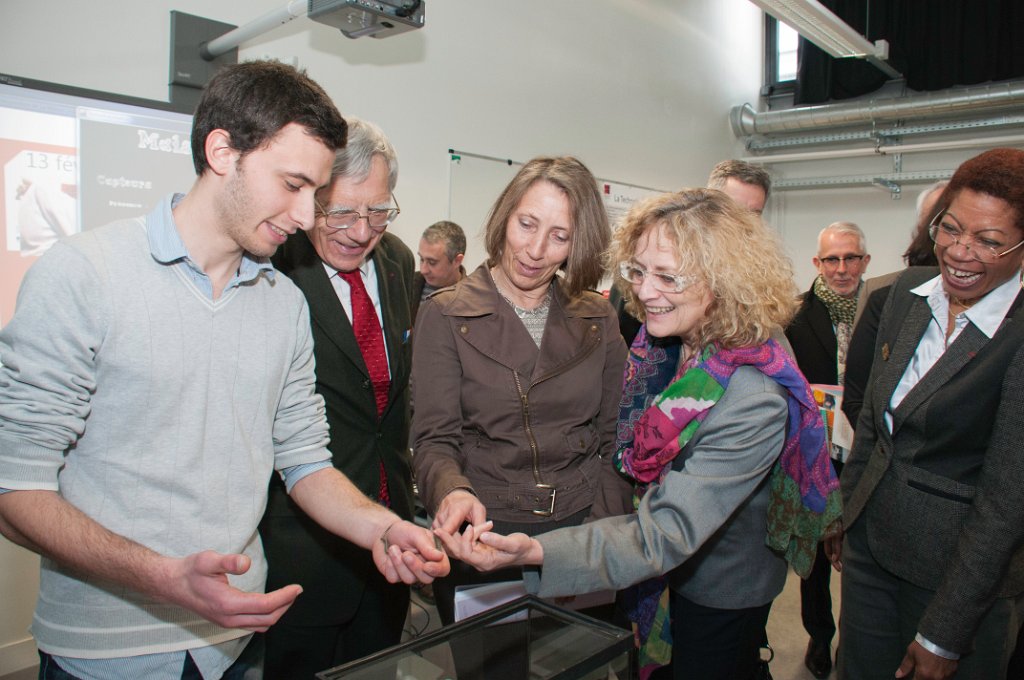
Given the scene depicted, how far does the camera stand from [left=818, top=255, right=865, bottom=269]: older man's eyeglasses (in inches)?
137

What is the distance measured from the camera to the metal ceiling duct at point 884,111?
6.33 m

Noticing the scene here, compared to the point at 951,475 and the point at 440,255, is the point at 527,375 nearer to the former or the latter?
the point at 951,475

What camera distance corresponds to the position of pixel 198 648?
1.25 meters

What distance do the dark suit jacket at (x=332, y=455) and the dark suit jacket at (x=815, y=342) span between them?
2241 mm

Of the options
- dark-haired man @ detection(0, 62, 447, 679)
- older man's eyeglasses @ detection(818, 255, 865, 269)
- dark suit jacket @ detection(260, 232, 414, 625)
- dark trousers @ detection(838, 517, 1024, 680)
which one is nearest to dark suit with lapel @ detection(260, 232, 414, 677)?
dark suit jacket @ detection(260, 232, 414, 625)

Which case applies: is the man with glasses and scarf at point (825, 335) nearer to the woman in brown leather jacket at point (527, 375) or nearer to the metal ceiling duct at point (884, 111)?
the woman in brown leather jacket at point (527, 375)

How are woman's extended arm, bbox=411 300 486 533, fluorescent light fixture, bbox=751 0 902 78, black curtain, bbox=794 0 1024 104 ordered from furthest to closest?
black curtain, bbox=794 0 1024 104 < fluorescent light fixture, bbox=751 0 902 78 < woman's extended arm, bbox=411 300 486 533

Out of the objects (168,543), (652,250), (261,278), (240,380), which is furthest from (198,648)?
(652,250)

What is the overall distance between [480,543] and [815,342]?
2494mm

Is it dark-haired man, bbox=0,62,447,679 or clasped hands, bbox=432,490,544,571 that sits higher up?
dark-haired man, bbox=0,62,447,679

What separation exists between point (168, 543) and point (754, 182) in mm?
2454

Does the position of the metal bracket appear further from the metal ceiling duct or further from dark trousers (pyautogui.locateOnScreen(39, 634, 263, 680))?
the metal ceiling duct

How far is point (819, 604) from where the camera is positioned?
3.27m

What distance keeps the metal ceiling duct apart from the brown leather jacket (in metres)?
6.36
